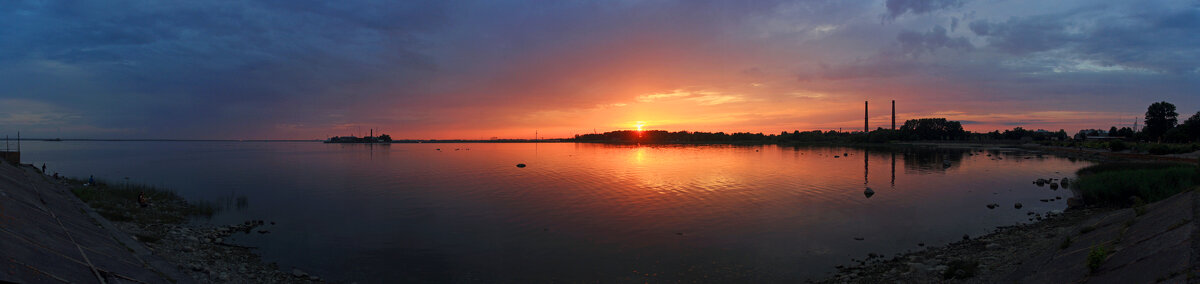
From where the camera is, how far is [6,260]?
25.4 feet

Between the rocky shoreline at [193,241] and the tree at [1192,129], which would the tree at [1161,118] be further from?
the rocky shoreline at [193,241]

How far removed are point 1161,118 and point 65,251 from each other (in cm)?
15922

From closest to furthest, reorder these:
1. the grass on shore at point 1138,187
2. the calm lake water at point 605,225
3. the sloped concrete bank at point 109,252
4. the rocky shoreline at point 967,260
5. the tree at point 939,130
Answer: the sloped concrete bank at point 109,252 → the rocky shoreline at point 967,260 → the calm lake water at point 605,225 → the grass on shore at point 1138,187 → the tree at point 939,130

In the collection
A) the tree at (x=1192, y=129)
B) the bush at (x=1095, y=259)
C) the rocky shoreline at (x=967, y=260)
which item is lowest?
the rocky shoreline at (x=967, y=260)

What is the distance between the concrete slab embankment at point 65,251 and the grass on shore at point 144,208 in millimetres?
4412

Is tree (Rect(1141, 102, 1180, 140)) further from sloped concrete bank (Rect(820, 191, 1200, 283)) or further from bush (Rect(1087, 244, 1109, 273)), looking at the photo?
bush (Rect(1087, 244, 1109, 273))

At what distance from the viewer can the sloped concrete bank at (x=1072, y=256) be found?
816cm

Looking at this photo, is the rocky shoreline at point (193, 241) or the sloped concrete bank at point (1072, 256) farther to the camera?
the rocky shoreline at point (193, 241)

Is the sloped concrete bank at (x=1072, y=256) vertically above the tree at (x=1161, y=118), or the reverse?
the tree at (x=1161, y=118)

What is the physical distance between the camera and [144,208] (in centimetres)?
2428

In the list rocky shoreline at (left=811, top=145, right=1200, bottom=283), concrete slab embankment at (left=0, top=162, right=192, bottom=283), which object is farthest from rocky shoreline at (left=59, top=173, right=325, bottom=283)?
rocky shoreline at (left=811, top=145, right=1200, bottom=283)

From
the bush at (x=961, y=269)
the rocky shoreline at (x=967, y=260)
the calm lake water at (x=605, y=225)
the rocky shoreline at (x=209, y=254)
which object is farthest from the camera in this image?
the calm lake water at (x=605, y=225)

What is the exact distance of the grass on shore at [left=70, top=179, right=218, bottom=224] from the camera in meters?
20.3

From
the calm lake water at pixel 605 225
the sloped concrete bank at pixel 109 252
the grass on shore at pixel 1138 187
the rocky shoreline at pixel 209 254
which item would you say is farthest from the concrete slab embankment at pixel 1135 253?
the rocky shoreline at pixel 209 254
